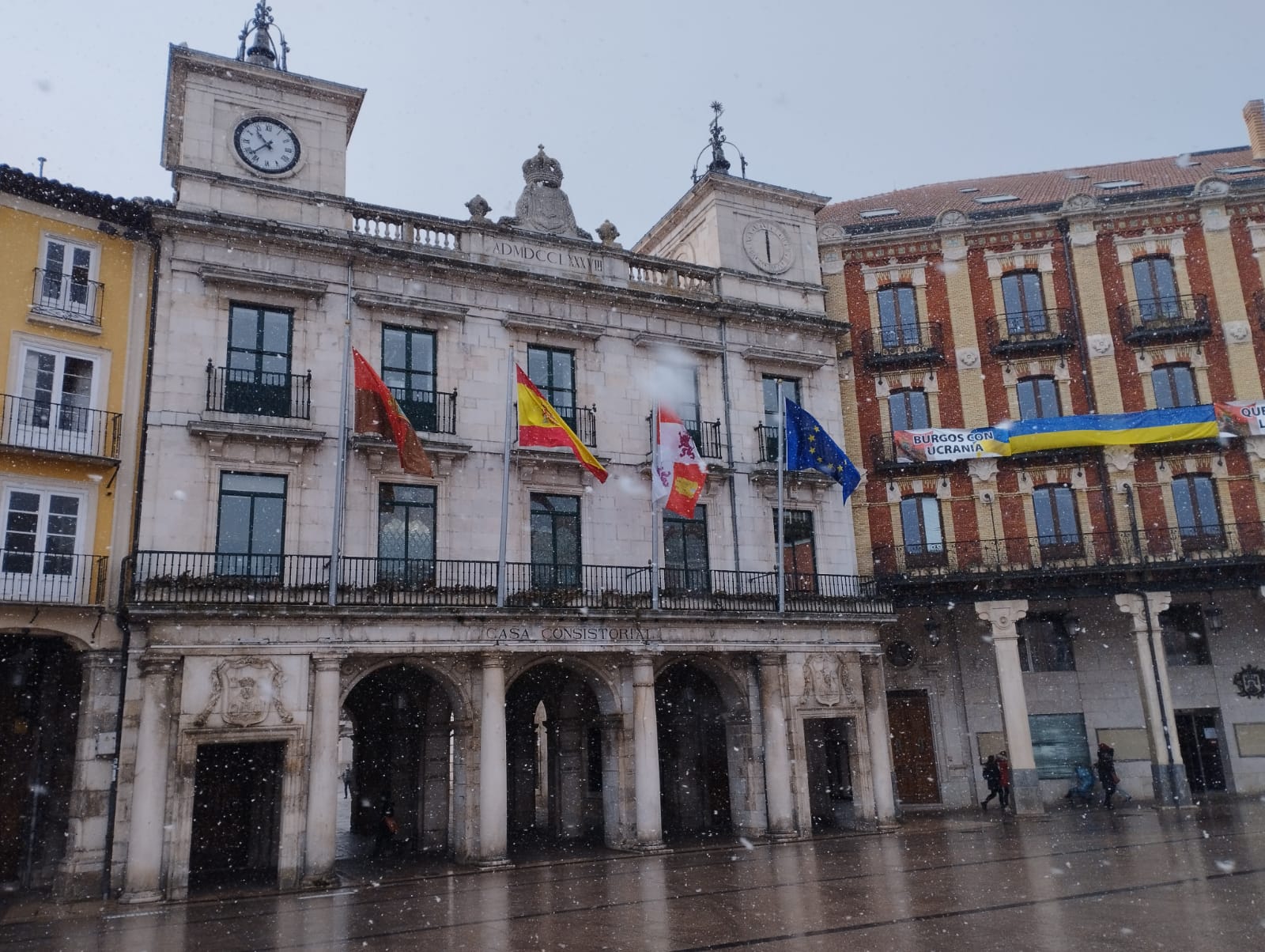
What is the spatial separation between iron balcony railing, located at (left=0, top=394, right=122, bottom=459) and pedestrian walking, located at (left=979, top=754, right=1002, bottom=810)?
22916 millimetres

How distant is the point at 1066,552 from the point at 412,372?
61.9 feet

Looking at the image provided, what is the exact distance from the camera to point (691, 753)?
27.8 meters

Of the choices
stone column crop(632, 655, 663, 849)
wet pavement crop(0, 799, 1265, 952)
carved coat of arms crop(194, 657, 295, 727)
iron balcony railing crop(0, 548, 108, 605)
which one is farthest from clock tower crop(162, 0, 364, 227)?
wet pavement crop(0, 799, 1265, 952)

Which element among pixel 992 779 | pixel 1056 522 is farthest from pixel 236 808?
pixel 1056 522

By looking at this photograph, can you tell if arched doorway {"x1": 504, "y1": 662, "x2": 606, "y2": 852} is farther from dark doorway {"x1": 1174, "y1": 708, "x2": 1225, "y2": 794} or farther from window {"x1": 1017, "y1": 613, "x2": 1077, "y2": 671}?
dark doorway {"x1": 1174, "y1": 708, "x2": 1225, "y2": 794}

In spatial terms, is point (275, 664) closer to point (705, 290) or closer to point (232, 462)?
point (232, 462)

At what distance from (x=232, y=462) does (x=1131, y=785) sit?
83.2 ft

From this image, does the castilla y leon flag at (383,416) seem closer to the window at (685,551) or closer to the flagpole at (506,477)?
the flagpole at (506,477)

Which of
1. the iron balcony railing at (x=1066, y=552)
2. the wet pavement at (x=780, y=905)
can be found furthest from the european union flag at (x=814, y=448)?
the wet pavement at (x=780, y=905)

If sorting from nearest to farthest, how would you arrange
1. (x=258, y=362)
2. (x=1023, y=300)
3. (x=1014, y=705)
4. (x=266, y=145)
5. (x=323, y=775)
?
(x=323, y=775), (x=258, y=362), (x=266, y=145), (x=1014, y=705), (x=1023, y=300)

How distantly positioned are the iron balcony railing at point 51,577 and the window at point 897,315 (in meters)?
22.3

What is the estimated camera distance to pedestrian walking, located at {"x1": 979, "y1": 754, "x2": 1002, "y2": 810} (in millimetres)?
27406

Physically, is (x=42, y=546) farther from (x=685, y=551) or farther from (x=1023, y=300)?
(x=1023, y=300)

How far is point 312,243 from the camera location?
22594 mm
